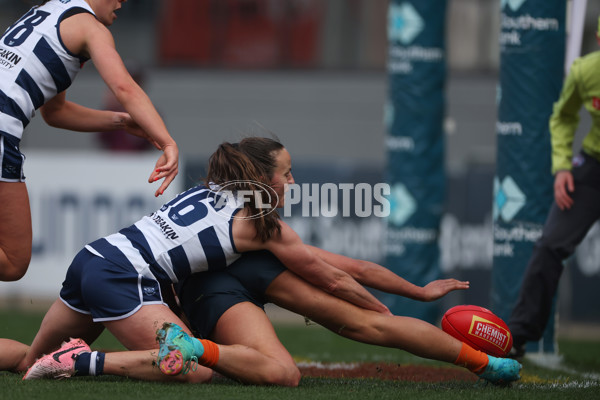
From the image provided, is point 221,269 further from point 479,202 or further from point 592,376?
point 479,202

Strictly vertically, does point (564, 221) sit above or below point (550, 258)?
above

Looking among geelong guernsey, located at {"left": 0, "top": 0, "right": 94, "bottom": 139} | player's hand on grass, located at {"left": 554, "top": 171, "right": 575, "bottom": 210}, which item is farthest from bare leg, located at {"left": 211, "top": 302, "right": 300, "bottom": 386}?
player's hand on grass, located at {"left": 554, "top": 171, "right": 575, "bottom": 210}

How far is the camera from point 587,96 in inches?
215

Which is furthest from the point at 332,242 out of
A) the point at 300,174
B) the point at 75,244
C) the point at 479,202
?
the point at 75,244

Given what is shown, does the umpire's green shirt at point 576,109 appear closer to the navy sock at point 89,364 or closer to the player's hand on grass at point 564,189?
the player's hand on grass at point 564,189

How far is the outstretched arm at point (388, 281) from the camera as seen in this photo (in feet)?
14.3

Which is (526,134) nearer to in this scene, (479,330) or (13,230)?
(479,330)

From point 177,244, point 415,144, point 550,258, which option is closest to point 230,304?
point 177,244

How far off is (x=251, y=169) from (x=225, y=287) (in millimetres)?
592

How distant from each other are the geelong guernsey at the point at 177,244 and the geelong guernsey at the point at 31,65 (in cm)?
75

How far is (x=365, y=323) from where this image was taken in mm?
4293

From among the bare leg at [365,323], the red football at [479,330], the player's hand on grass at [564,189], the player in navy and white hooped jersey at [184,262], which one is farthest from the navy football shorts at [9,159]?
the player's hand on grass at [564,189]

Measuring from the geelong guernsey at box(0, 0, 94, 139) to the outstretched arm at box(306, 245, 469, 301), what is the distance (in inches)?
59.5

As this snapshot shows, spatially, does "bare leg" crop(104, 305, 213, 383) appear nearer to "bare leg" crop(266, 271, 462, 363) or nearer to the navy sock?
the navy sock
